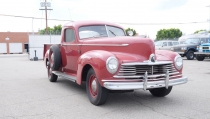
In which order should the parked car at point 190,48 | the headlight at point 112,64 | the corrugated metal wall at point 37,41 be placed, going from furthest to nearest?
1. the corrugated metal wall at point 37,41
2. the parked car at point 190,48
3. the headlight at point 112,64

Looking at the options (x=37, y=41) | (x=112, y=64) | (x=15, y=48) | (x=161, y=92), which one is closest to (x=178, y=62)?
(x=161, y=92)

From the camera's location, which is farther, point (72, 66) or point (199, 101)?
point (72, 66)

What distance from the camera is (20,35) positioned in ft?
188

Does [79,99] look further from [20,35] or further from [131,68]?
[20,35]

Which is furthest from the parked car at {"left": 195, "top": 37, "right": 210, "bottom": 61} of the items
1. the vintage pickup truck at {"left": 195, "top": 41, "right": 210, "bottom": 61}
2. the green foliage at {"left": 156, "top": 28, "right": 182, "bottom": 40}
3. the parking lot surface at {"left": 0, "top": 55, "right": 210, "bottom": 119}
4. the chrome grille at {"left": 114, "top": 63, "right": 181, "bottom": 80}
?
the green foliage at {"left": 156, "top": 28, "right": 182, "bottom": 40}

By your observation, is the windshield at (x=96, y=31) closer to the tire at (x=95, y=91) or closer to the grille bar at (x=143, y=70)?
the tire at (x=95, y=91)

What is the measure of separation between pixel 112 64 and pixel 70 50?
238 centimetres

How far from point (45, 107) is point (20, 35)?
55910 mm

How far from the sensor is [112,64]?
15.6ft

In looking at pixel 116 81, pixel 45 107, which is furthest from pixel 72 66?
pixel 116 81

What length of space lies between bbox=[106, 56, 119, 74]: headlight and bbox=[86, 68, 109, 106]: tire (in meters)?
0.46

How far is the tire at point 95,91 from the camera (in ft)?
16.2

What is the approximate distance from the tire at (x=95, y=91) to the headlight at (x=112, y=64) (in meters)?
0.46

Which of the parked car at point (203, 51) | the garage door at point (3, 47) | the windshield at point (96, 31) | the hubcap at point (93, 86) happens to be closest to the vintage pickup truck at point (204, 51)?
the parked car at point (203, 51)
